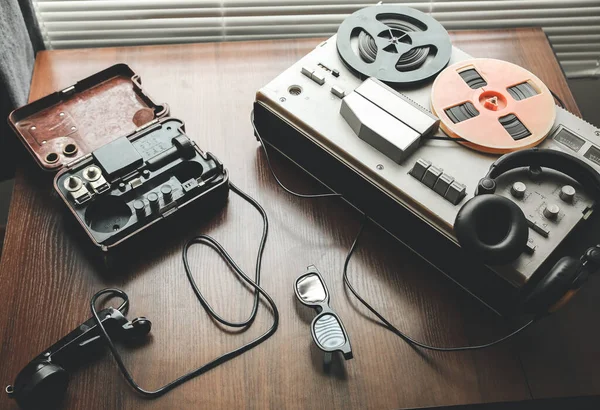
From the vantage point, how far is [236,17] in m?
1.36

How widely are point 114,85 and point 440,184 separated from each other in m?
0.65

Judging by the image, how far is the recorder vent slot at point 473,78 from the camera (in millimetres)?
1029

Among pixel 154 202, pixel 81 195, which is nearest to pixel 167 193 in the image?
pixel 154 202

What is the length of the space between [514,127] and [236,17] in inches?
27.4

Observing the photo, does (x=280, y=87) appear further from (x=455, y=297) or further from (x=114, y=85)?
(x=455, y=297)

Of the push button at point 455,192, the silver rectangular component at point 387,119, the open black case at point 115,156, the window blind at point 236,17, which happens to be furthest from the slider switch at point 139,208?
the window blind at point 236,17

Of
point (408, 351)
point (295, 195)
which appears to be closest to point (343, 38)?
point (295, 195)

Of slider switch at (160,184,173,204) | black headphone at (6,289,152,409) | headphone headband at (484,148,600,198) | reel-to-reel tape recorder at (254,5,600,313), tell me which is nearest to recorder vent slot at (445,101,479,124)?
reel-to-reel tape recorder at (254,5,600,313)

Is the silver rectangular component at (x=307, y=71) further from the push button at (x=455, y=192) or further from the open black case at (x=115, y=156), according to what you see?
the push button at (x=455, y=192)

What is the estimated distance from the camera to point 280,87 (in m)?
1.03

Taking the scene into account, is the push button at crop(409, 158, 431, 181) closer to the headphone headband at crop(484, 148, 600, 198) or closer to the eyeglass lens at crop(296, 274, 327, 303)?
the headphone headband at crop(484, 148, 600, 198)

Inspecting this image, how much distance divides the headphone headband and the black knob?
1cm

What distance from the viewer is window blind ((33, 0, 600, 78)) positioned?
1317 mm

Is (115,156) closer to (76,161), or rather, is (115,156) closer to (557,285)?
(76,161)
